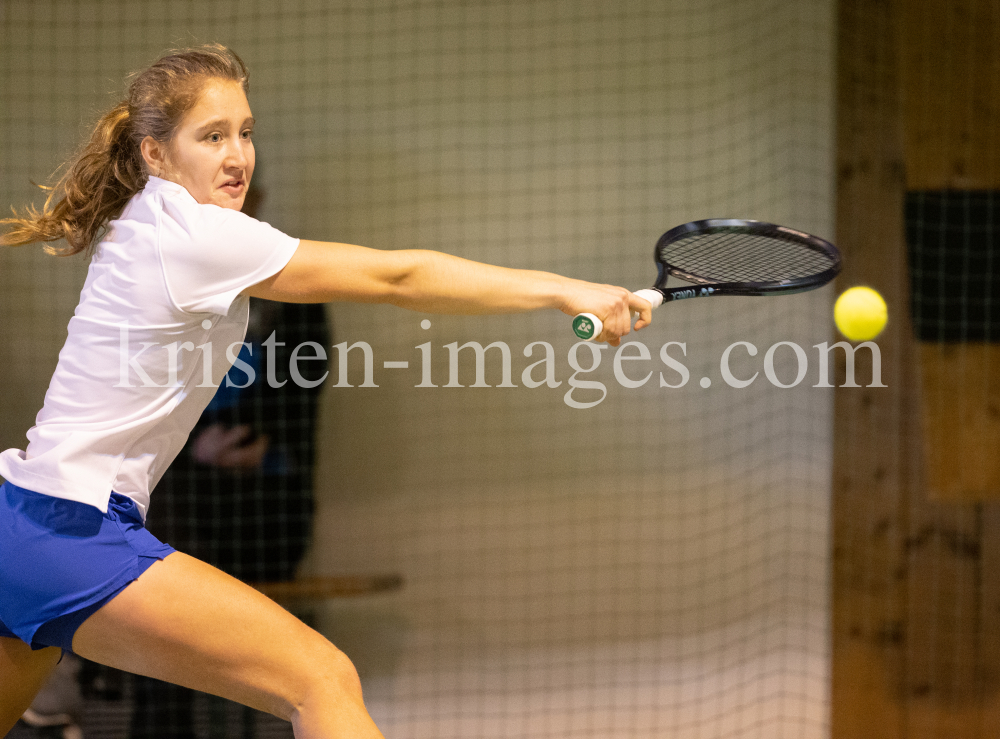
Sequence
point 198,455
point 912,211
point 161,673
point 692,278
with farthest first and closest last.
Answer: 1. point 198,455
2. point 912,211
3. point 692,278
4. point 161,673

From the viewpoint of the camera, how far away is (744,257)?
2020 mm

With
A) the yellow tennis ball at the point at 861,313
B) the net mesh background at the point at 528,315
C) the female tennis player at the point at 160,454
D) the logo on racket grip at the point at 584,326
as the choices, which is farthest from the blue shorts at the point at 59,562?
the yellow tennis ball at the point at 861,313

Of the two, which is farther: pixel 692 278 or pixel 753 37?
pixel 753 37

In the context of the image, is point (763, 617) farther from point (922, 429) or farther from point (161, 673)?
point (161, 673)

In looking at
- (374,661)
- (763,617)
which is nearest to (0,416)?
(374,661)

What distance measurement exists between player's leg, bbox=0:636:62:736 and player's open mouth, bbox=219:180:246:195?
734 millimetres

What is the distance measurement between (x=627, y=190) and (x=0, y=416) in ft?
7.05

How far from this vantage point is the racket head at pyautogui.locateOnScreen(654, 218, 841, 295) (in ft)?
5.62

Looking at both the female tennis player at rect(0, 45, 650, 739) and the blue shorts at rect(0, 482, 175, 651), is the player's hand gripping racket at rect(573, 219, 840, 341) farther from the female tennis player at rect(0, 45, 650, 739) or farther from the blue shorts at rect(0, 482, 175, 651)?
the blue shorts at rect(0, 482, 175, 651)

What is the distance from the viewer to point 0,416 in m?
2.79

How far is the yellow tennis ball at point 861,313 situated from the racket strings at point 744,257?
2.26 feet

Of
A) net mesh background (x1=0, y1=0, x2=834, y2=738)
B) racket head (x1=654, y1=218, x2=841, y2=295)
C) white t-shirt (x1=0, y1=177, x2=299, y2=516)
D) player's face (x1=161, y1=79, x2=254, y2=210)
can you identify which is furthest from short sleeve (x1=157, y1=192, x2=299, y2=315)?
net mesh background (x1=0, y1=0, x2=834, y2=738)

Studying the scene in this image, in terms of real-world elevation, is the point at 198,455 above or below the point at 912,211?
below

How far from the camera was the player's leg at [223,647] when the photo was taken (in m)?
1.12
